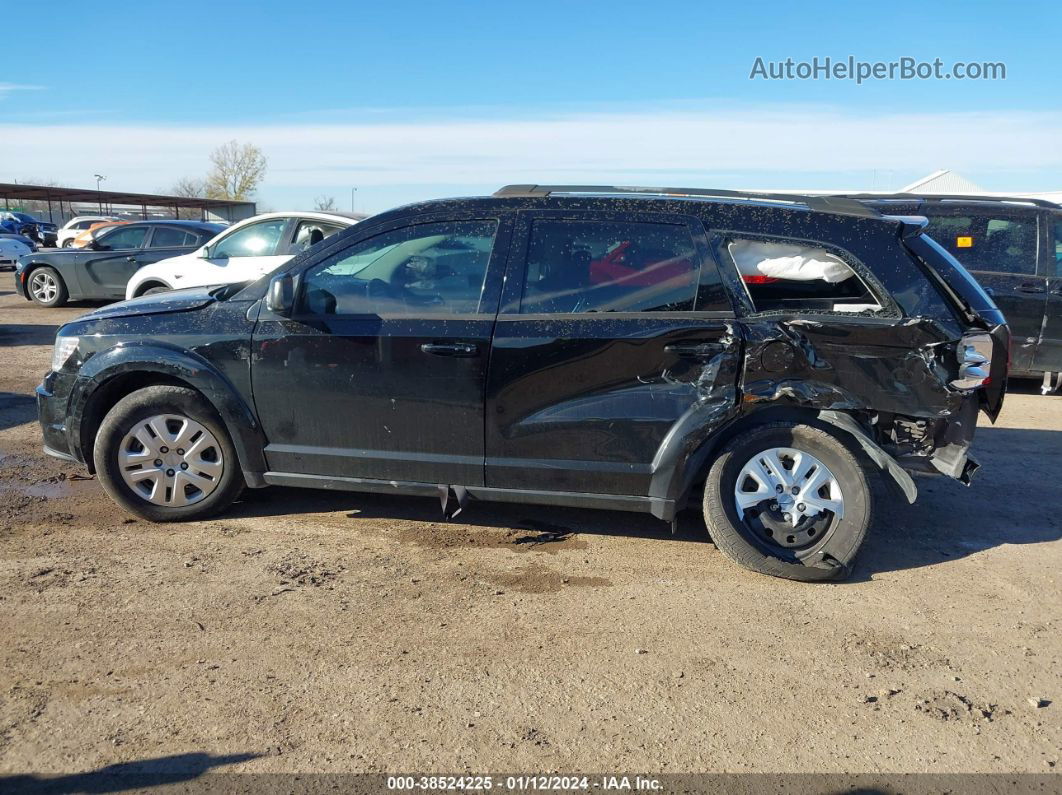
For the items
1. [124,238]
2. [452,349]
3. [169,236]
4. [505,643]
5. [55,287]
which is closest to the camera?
[505,643]

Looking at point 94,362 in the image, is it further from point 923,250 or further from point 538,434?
point 923,250

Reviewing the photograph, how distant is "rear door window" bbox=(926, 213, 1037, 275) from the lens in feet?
28.4

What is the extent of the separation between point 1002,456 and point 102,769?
249 inches

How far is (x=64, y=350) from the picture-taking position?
504 cm

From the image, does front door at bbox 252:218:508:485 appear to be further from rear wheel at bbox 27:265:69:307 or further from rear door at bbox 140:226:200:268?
rear wheel at bbox 27:265:69:307

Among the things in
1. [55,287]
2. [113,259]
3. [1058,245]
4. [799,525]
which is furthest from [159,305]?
[55,287]

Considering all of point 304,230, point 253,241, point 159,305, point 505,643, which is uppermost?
point 304,230

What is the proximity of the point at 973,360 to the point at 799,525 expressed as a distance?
116cm

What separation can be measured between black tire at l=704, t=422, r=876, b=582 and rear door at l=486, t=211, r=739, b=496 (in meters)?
0.35

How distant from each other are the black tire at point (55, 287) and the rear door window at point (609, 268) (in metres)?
13.2

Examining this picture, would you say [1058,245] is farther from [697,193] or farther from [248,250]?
[248,250]

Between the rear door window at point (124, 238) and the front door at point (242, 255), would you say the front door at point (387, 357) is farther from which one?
the rear door window at point (124, 238)

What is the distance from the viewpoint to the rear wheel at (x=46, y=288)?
15.1 metres

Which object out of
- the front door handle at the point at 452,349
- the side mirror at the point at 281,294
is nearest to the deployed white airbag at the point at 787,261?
the front door handle at the point at 452,349
